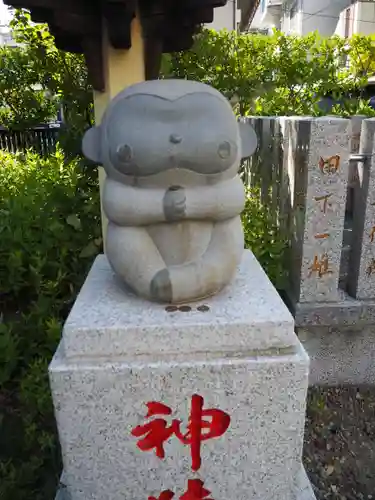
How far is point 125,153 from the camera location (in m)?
1.47

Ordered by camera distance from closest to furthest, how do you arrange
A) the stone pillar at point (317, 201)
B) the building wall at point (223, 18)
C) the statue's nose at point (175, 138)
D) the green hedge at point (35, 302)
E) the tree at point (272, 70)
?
the statue's nose at point (175, 138) < the green hedge at point (35, 302) < the stone pillar at point (317, 201) < the tree at point (272, 70) < the building wall at point (223, 18)

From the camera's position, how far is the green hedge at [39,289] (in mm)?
2242

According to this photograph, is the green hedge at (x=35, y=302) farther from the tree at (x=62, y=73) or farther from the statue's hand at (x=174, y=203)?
the statue's hand at (x=174, y=203)

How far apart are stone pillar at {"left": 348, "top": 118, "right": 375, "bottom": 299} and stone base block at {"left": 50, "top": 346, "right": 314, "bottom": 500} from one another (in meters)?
1.51

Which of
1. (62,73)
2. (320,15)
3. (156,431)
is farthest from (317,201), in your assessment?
(320,15)

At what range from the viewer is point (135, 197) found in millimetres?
1522

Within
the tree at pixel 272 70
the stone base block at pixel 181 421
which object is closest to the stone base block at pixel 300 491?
the stone base block at pixel 181 421

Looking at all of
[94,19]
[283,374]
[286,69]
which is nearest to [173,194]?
[283,374]

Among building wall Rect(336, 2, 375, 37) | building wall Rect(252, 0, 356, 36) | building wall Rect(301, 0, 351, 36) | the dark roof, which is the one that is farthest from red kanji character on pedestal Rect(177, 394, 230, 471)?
building wall Rect(301, 0, 351, 36)

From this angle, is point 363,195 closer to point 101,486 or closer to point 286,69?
point 101,486

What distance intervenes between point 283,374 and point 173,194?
67 cm

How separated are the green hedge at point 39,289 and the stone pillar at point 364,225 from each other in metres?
0.46

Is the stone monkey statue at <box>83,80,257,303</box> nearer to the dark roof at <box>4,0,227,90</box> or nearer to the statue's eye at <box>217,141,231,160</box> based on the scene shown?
the statue's eye at <box>217,141,231,160</box>

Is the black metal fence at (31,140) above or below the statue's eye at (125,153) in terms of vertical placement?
below
